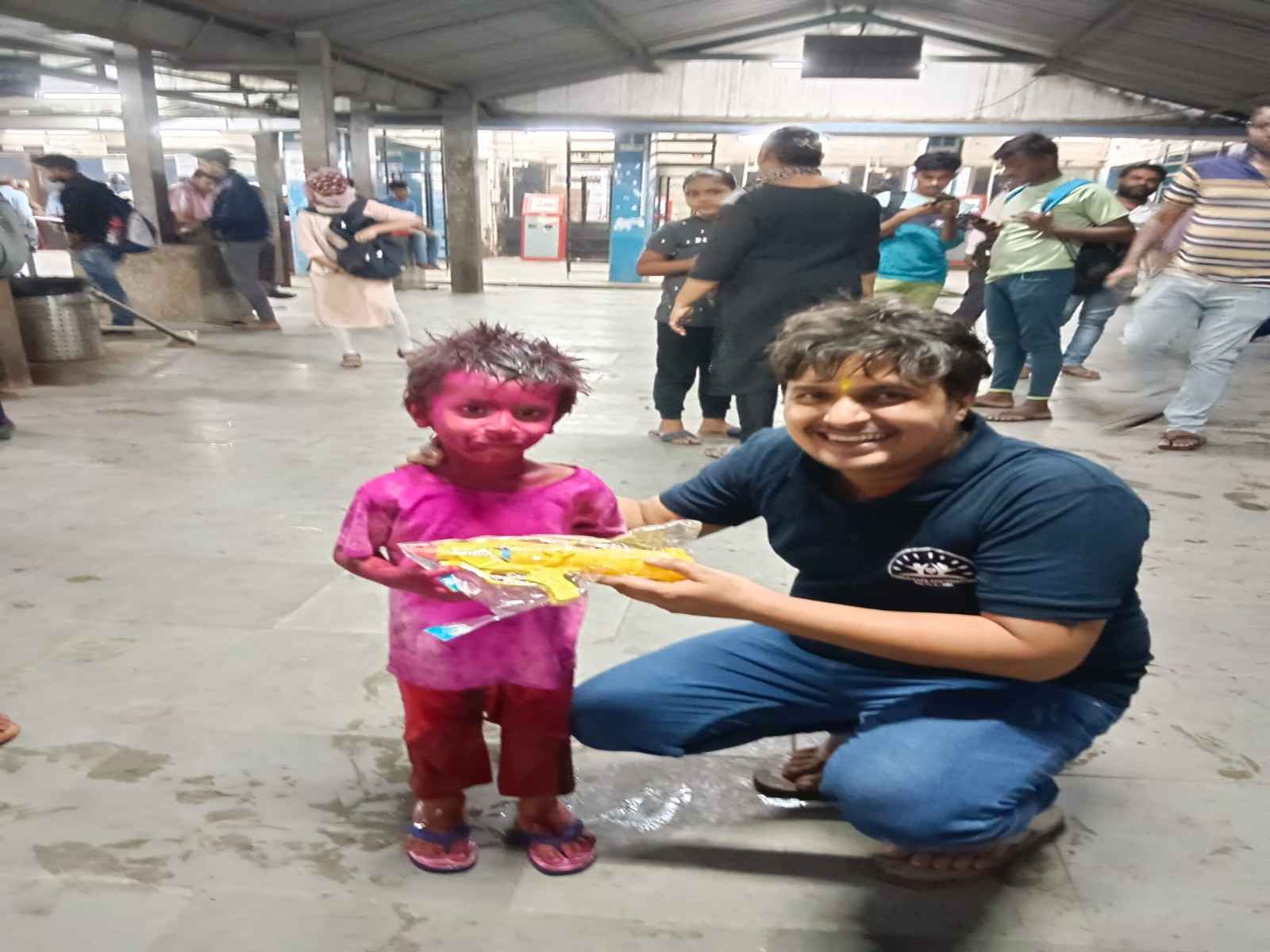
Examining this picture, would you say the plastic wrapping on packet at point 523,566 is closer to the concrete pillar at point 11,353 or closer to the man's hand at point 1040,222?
the man's hand at point 1040,222

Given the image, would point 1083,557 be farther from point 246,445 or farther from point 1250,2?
point 1250,2

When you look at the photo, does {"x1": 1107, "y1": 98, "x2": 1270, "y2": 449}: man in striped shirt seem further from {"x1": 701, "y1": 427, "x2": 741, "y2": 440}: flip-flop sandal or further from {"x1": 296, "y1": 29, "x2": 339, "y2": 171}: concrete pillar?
{"x1": 296, "y1": 29, "x2": 339, "y2": 171}: concrete pillar

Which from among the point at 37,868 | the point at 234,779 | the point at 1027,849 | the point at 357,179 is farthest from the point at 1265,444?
the point at 357,179

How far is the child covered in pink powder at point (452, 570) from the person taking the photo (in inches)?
52.4

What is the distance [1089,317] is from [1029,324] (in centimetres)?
176

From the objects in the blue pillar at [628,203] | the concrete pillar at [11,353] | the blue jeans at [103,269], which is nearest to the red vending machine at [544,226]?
the blue pillar at [628,203]

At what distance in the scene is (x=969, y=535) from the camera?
1.34 metres

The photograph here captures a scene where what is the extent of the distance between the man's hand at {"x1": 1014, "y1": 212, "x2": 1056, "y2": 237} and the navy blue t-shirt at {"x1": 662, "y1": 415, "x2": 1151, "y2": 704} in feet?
11.0

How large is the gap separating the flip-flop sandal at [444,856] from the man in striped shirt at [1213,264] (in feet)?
12.7

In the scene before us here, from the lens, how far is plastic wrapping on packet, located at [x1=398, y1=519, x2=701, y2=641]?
4.03ft

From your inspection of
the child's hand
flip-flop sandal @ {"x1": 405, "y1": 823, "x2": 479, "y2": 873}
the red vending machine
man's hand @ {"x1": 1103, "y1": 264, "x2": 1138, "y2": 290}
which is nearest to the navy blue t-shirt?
the child's hand

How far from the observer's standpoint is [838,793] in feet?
4.61

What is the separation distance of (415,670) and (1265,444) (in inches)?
189

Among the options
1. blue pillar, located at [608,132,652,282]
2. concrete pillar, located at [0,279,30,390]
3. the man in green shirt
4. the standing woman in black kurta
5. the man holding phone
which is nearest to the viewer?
the standing woman in black kurta
